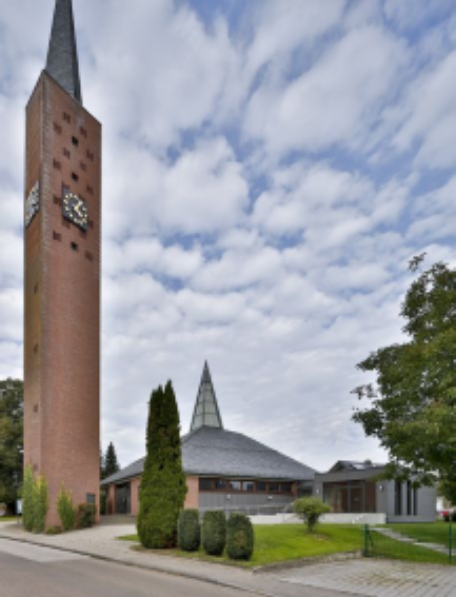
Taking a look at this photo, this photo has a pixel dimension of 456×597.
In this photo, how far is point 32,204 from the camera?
33094 millimetres

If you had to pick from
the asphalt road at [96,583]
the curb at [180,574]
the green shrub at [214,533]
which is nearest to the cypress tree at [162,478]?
the curb at [180,574]

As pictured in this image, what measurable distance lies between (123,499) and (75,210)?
20931 mm

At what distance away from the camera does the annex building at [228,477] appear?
3512 centimetres

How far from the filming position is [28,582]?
12.4m

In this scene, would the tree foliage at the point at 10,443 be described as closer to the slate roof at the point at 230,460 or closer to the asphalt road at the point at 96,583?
the slate roof at the point at 230,460

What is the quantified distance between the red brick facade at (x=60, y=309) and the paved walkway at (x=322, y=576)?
12.8 meters

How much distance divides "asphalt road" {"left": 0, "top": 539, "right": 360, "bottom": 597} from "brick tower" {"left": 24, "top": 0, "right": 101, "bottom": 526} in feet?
47.2

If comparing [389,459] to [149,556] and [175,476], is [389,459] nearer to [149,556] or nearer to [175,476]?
[175,476]

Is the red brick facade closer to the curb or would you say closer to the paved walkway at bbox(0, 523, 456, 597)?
the curb

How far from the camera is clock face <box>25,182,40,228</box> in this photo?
106 ft

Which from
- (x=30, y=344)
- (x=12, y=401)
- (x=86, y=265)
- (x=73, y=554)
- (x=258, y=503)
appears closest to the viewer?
(x=73, y=554)

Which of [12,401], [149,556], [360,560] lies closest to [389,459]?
[360,560]

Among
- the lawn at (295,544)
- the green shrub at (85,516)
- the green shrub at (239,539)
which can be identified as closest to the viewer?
Answer: the green shrub at (239,539)

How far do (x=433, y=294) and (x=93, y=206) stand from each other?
2342 centimetres
